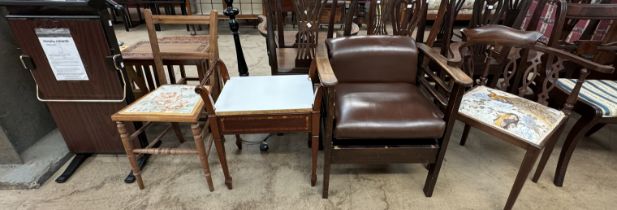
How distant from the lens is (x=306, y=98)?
1442 mm

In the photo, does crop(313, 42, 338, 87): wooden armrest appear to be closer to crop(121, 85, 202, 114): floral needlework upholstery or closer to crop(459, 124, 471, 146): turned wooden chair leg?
crop(121, 85, 202, 114): floral needlework upholstery

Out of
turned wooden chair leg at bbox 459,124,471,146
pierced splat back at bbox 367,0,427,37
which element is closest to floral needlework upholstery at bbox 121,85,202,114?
pierced splat back at bbox 367,0,427,37

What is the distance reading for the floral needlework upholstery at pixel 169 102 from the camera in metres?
1.41

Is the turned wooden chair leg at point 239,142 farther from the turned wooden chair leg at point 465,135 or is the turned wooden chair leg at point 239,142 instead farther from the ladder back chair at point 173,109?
the turned wooden chair leg at point 465,135

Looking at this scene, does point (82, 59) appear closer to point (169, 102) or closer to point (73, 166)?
point (169, 102)

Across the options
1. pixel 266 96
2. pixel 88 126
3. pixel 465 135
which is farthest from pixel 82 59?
pixel 465 135

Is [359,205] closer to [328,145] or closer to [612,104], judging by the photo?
[328,145]

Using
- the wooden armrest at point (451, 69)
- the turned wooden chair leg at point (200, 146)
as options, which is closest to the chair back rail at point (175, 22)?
the turned wooden chair leg at point (200, 146)

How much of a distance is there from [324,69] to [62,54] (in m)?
1.28

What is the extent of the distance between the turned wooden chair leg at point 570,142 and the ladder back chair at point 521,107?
160 millimetres

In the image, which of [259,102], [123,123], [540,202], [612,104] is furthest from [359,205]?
[612,104]

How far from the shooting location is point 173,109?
1.42 metres

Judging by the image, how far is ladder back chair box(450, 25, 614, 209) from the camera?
130 centimetres

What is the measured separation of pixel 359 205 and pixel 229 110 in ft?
2.71
